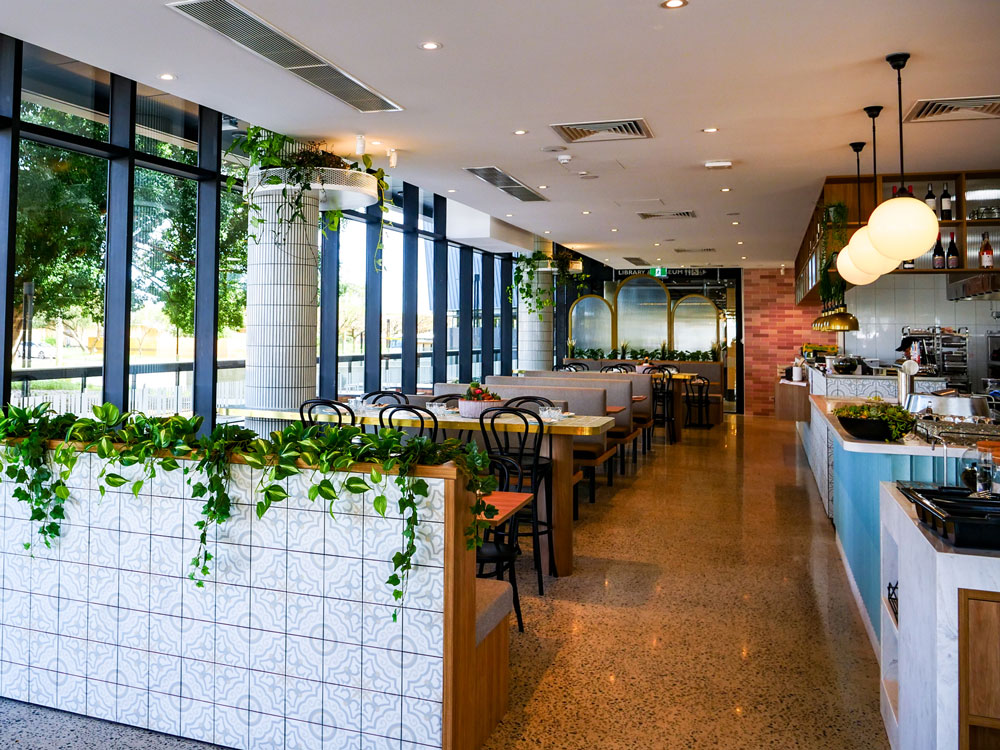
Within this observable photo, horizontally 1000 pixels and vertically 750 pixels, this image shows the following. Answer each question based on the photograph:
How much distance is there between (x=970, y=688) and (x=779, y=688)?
4.53 feet

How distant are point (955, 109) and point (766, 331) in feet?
37.2

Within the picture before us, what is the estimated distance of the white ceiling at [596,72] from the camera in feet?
11.4

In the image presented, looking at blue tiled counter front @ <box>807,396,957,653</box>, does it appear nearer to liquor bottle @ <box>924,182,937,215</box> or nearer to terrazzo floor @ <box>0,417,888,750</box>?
terrazzo floor @ <box>0,417,888,750</box>

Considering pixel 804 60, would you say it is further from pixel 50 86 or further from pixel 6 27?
pixel 50 86

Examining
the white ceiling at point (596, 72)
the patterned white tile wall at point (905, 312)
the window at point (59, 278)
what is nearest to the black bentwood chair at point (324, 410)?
the window at point (59, 278)

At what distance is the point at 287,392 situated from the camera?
6.20m

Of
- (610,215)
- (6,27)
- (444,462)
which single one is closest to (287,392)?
(6,27)

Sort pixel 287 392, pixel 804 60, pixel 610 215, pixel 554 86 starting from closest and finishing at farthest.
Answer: pixel 804 60 < pixel 554 86 < pixel 287 392 < pixel 610 215

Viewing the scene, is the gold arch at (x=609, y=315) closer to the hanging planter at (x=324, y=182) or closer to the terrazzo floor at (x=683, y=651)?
the terrazzo floor at (x=683, y=651)

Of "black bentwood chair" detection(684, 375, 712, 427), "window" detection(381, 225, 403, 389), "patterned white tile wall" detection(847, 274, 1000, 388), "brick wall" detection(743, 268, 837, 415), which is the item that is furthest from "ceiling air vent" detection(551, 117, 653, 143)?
"brick wall" detection(743, 268, 837, 415)

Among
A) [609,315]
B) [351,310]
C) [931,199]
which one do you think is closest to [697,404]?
[609,315]

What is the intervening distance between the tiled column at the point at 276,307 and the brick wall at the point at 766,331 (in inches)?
457

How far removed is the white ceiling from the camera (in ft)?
11.4

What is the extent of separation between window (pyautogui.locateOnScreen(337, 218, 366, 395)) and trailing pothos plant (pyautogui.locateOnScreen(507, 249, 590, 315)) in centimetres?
438
